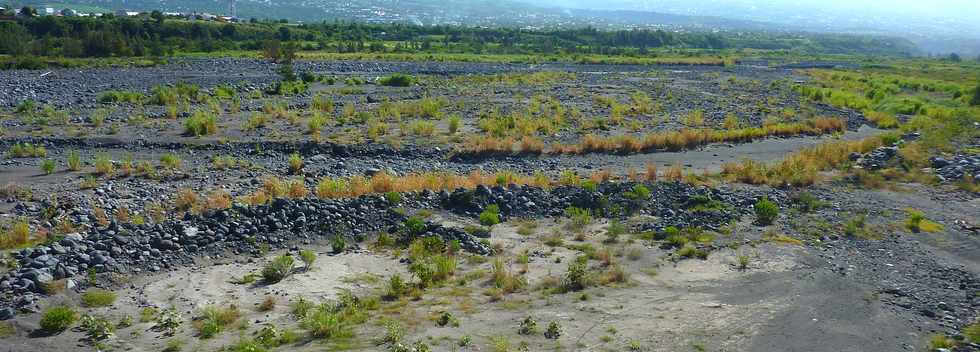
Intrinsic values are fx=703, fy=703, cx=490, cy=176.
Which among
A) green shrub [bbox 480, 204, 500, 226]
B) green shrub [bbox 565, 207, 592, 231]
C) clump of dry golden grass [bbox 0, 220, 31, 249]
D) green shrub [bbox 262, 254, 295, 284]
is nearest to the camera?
green shrub [bbox 262, 254, 295, 284]

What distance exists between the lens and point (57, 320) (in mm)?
8945

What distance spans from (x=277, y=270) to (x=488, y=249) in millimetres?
3904

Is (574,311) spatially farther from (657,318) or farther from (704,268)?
(704,268)

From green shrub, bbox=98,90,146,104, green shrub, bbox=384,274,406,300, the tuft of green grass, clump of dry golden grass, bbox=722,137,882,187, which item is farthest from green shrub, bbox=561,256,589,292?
green shrub, bbox=98,90,146,104

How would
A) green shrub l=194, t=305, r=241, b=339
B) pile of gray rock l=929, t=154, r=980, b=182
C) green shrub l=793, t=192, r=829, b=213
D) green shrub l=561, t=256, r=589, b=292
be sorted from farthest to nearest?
Answer: 1. pile of gray rock l=929, t=154, r=980, b=182
2. green shrub l=793, t=192, r=829, b=213
3. green shrub l=561, t=256, r=589, b=292
4. green shrub l=194, t=305, r=241, b=339

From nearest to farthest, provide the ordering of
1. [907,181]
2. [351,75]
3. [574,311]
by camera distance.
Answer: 1. [574,311]
2. [907,181]
3. [351,75]

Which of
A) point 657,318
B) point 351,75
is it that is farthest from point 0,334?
point 351,75

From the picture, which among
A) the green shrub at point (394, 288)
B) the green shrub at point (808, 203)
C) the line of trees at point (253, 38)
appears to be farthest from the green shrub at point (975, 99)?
the line of trees at point (253, 38)

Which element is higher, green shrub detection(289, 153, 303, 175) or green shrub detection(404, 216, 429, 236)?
green shrub detection(404, 216, 429, 236)

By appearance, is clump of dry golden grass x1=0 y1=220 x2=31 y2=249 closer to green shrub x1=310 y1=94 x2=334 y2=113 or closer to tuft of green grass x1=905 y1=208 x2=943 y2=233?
tuft of green grass x1=905 y1=208 x2=943 y2=233

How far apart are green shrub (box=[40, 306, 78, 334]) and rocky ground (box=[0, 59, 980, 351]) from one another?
0.45 feet

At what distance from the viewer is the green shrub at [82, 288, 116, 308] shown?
974 cm

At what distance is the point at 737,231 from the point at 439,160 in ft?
34.3

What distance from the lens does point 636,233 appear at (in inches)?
568
